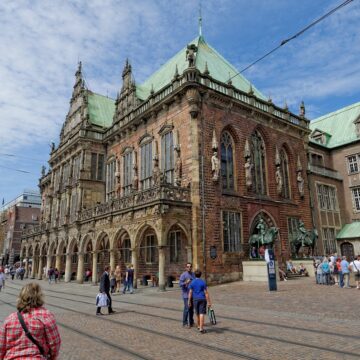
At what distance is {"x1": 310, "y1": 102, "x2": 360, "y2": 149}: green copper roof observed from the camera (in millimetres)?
37344

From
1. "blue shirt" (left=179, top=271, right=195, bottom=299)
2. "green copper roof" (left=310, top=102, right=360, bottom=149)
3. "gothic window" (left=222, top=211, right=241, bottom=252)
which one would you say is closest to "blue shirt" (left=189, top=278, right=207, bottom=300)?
"blue shirt" (left=179, top=271, right=195, bottom=299)

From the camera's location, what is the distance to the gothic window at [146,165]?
89.8 ft

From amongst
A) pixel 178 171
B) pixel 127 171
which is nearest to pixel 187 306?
pixel 178 171

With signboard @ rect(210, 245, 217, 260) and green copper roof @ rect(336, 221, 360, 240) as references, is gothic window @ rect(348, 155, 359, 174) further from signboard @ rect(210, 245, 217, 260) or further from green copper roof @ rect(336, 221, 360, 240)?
signboard @ rect(210, 245, 217, 260)

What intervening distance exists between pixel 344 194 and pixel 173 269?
21357mm

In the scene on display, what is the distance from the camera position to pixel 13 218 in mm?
74000

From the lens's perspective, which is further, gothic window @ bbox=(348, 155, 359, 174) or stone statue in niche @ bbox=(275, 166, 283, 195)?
gothic window @ bbox=(348, 155, 359, 174)

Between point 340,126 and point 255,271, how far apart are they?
2498 cm

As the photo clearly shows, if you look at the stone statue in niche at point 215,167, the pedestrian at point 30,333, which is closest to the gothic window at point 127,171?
the stone statue in niche at point 215,167

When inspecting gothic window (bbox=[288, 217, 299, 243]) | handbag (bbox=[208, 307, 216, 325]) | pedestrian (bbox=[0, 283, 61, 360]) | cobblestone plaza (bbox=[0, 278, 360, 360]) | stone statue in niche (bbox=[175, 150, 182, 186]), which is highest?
stone statue in niche (bbox=[175, 150, 182, 186])

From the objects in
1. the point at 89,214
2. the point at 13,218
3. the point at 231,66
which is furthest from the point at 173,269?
the point at 13,218

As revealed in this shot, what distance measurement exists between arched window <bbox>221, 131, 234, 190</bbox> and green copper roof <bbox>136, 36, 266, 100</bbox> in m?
6.58

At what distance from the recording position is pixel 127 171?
30.3 metres

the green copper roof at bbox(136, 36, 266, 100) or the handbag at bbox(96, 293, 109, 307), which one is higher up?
the green copper roof at bbox(136, 36, 266, 100)
